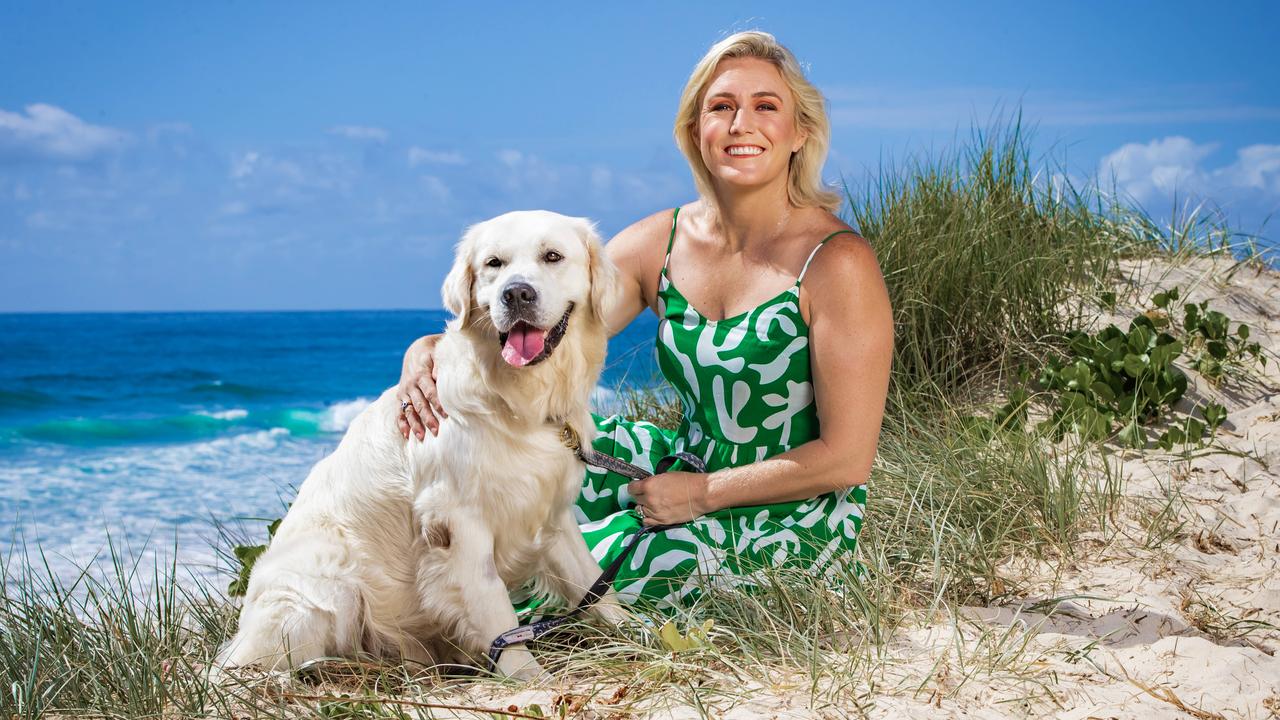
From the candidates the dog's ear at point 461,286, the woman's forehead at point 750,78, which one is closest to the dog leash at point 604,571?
the dog's ear at point 461,286

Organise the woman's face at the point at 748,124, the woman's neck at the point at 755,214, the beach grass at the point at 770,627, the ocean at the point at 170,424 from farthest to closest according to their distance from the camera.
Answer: the ocean at the point at 170,424, the woman's neck at the point at 755,214, the woman's face at the point at 748,124, the beach grass at the point at 770,627

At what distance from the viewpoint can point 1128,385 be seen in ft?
15.8

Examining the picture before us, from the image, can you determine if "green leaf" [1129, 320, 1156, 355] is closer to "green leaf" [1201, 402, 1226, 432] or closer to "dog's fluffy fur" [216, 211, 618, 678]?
"green leaf" [1201, 402, 1226, 432]

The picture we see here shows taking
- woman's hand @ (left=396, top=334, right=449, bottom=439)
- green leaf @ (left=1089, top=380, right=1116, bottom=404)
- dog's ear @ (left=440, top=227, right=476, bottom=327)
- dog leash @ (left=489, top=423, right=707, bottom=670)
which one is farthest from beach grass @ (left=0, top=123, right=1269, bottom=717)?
dog's ear @ (left=440, top=227, right=476, bottom=327)

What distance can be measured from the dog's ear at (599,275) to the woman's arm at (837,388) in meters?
0.66

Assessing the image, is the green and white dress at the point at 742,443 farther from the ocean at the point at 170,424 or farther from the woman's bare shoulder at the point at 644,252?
the ocean at the point at 170,424

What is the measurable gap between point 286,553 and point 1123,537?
295cm

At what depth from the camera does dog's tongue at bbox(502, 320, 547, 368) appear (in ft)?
8.13

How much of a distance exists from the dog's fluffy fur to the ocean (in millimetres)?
811

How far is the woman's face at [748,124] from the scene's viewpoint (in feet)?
9.82

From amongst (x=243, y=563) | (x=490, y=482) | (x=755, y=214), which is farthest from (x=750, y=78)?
(x=243, y=563)

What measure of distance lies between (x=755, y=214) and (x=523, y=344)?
1058mm

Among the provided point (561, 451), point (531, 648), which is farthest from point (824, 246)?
point (531, 648)

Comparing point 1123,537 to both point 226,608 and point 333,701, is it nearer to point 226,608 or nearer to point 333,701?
point 333,701
